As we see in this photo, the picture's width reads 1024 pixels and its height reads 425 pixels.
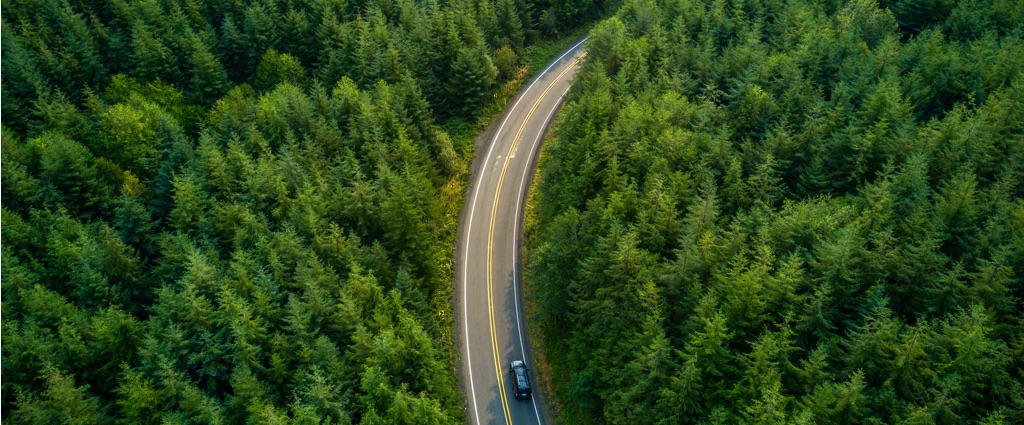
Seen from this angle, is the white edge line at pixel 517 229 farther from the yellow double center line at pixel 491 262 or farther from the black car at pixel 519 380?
the yellow double center line at pixel 491 262

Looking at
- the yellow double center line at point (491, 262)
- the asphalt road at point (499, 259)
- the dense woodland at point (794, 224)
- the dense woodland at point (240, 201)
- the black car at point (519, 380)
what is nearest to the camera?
the dense woodland at point (794, 224)

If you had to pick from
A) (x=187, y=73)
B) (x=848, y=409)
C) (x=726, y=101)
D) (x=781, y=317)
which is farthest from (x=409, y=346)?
(x=187, y=73)

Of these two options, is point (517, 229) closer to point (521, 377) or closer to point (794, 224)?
point (521, 377)

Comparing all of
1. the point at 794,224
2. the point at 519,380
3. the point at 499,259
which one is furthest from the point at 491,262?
the point at 794,224

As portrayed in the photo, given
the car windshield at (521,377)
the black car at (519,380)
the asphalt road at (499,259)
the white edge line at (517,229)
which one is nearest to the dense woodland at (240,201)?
the asphalt road at (499,259)

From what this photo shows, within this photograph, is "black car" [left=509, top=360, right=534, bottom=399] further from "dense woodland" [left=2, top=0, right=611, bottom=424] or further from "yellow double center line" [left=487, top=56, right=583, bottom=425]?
"dense woodland" [left=2, top=0, right=611, bottom=424]

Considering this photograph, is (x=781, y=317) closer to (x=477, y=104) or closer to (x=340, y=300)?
(x=340, y=300)
